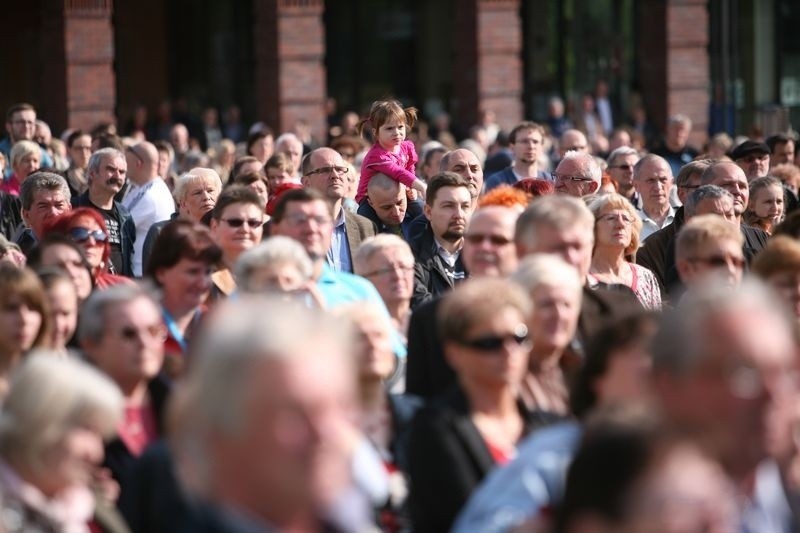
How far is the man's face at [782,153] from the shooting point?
16.8 metres

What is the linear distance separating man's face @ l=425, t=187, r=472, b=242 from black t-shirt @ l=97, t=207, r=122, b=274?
7.08 ft

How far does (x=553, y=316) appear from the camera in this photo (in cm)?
598

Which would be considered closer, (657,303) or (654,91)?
(657,303)

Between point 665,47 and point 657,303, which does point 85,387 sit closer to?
point 657,303

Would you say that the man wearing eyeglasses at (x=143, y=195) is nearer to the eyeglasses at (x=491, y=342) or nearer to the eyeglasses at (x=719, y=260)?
the eyeglasses at (x=719, y=260)

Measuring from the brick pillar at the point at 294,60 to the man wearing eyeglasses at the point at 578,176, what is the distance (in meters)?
12.9

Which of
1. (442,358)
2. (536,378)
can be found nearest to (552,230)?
(442,358)

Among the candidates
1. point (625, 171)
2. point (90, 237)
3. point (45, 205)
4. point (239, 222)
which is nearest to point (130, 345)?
point (239, 222)

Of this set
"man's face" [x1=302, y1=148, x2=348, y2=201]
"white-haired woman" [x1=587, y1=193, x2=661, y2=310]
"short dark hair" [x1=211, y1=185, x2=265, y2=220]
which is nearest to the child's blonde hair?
"man's face" [x1=302, y1=148, x2=348, y2=201]

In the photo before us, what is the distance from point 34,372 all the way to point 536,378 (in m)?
1.81

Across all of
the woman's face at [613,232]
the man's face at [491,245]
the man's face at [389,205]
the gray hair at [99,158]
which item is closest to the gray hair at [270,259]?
the man's face at [491,245]

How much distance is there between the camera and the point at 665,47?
85.1 ft

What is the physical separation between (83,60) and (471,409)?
1934 cm

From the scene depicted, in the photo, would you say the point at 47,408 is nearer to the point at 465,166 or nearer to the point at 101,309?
the point at 101,309
